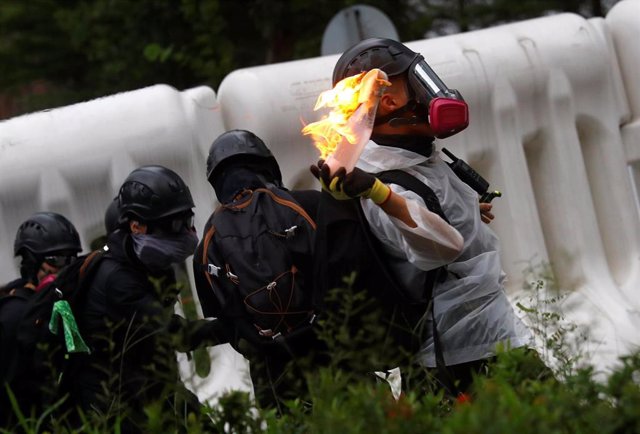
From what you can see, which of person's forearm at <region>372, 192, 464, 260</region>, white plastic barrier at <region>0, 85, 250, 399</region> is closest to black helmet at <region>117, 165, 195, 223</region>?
person's forearm at <region>372, 192, 464, 260</region>

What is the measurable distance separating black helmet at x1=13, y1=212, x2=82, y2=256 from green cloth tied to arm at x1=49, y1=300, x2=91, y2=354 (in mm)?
976

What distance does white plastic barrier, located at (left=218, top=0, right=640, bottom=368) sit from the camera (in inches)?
331

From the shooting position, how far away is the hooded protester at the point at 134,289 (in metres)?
5.65

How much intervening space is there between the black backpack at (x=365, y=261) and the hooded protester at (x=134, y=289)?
0.87 meters

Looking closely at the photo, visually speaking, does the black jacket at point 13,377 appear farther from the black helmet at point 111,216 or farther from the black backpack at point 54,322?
the black helmet at point 111,216

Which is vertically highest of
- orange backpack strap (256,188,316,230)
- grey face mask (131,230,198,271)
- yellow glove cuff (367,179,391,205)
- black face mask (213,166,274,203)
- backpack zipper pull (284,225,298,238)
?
yellow glove cuff (367,179,391,205)

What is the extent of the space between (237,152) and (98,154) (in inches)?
82.6

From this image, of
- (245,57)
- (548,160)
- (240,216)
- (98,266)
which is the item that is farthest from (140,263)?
(245,57)

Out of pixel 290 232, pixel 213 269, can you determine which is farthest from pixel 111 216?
pixel 290 232

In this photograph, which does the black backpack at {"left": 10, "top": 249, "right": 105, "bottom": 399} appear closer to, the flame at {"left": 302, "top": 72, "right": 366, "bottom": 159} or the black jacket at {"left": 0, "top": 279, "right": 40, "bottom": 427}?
the black jacket at {"left": 0, "top": 279, "right": 40, "bottom": 427}

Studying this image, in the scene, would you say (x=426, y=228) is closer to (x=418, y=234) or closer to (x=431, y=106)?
→ (x=418, y=234)

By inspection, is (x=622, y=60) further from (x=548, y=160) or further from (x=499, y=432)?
(x=499, y=432)

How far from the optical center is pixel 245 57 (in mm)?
14516

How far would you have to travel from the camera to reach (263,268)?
17.5ft
